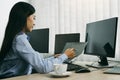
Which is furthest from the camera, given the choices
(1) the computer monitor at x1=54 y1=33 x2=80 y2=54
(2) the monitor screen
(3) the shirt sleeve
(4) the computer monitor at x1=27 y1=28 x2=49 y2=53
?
(4) the computer monitor at x1=27 y1=28 x2=49 y2=53

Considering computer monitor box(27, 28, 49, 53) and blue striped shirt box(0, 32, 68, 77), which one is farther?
computer monitor box(27, 28, 49, 53)

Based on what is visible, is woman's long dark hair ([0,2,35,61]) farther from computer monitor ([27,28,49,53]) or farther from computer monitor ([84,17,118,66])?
computer monitor ([27,28,49,53])

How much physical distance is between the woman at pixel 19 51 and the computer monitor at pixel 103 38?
0.40m

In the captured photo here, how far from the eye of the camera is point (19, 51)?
159 centimetres

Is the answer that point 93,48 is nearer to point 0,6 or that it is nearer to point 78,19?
point 78,19

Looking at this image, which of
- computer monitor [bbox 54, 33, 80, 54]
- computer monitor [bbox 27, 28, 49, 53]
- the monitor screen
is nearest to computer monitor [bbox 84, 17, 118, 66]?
the monitor screen

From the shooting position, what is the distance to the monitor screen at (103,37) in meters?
1.81

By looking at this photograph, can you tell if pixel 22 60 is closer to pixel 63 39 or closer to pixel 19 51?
pixel 19 51

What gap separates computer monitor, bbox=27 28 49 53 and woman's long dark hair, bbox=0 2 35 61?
43.0 inches

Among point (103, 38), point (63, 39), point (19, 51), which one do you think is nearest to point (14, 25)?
point (19, 51)

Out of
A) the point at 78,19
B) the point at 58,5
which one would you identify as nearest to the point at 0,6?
the point at 58,5

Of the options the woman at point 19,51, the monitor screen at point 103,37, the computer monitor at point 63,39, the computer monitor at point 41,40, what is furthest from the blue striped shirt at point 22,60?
the computer monitor at point 41,40

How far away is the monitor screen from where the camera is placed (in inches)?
71.1

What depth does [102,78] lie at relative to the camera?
52.7 inches
